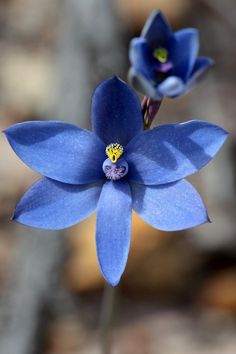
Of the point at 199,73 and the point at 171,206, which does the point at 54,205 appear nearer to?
the point at 171,206

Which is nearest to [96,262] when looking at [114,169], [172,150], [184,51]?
[114,169]

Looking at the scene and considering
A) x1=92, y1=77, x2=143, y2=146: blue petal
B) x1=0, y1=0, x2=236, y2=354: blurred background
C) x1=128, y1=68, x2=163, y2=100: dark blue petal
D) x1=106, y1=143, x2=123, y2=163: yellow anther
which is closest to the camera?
x1=128, y1=68, x2=163, y2=100: dark blue petal

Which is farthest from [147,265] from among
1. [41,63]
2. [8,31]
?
[8,31]

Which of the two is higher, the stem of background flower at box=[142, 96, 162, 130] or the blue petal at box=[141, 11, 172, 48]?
the blue petal at box=[141, 11, 172, 48]

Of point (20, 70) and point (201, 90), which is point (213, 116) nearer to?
point (201, 90)

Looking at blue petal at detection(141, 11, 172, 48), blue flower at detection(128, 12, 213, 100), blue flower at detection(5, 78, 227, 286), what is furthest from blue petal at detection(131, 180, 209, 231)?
blue petal at detection(141, 11, 172, 48)

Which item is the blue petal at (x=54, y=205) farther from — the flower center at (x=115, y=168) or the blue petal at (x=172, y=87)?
the blue petal at (x=172, y=87)

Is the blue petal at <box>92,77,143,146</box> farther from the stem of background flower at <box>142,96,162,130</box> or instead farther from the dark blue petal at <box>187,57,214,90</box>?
the dark blue petal at <box>187,57,214,90</box>
